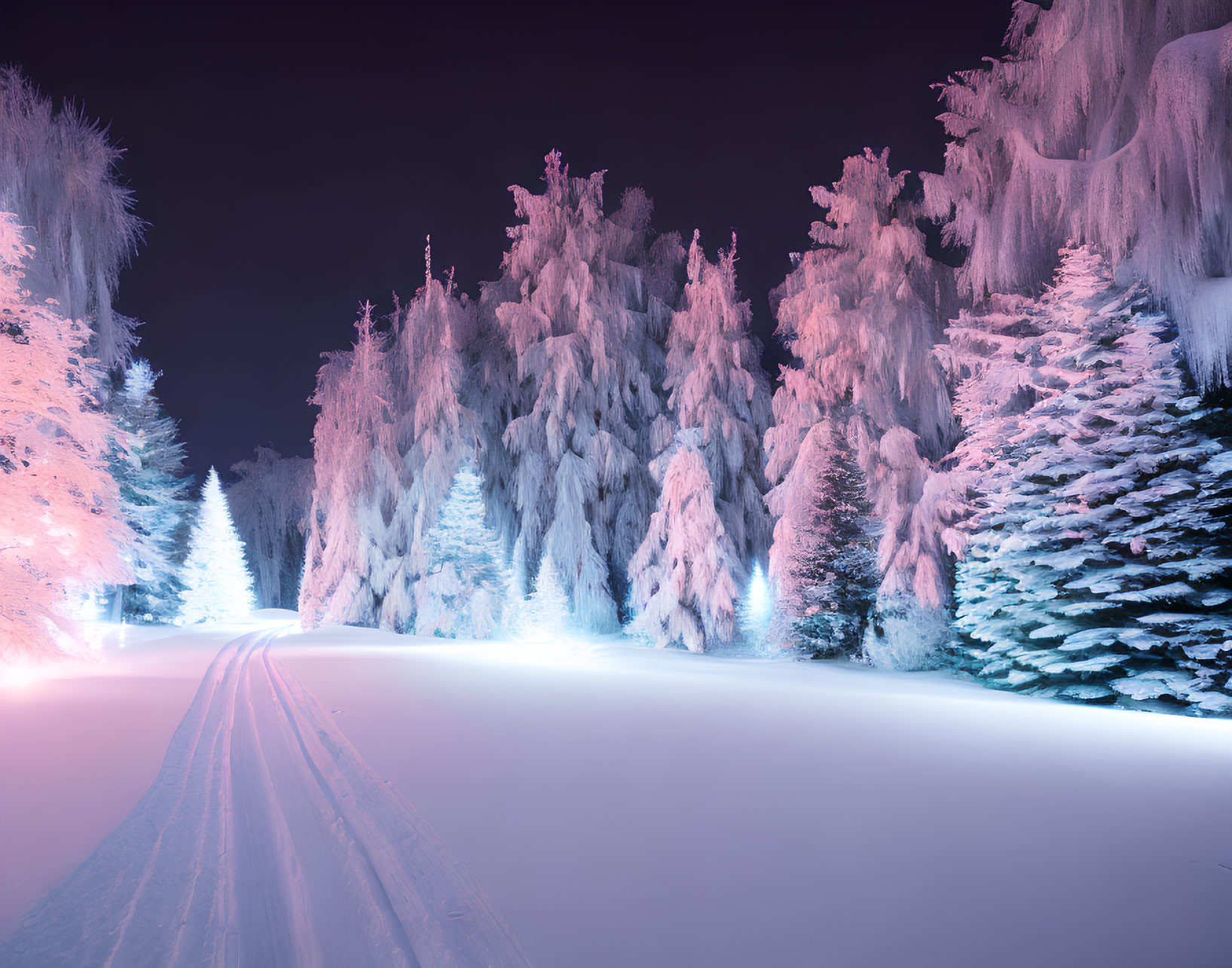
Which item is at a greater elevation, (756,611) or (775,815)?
(756,611)

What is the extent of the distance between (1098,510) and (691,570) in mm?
7533

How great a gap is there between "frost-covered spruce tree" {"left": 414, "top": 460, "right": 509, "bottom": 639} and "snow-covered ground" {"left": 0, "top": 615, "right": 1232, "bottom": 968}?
9637 mm

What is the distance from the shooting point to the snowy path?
7.59 ft

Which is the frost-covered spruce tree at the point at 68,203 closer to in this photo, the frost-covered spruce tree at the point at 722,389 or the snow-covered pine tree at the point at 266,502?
the frost-covered spruce tree at the point at 722,389

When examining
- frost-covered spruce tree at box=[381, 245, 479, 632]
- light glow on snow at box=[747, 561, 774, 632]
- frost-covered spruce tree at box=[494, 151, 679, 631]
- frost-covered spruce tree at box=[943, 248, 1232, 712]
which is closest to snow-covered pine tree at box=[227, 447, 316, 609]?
frost-covered spruce tree at box=[381, 245, 479, 632]

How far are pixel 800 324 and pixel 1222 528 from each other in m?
7.09

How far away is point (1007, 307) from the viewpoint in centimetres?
927

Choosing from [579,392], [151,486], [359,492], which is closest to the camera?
[579,392]

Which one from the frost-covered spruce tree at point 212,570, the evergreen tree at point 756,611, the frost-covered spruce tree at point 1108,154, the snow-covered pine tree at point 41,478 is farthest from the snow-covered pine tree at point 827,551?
the frost-covered spruce tree at point 212,570

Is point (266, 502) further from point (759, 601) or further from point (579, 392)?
point (759, 601)

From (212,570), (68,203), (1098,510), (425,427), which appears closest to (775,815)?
(1098,510)

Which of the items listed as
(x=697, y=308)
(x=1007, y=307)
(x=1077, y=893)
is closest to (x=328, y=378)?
(x=697, y=308)

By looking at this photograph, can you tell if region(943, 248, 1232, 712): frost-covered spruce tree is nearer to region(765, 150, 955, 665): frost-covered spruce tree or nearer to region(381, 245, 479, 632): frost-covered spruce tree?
region(765, 150, 955, 665): frost-covered spruce tree

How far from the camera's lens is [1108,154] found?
7121 mm
